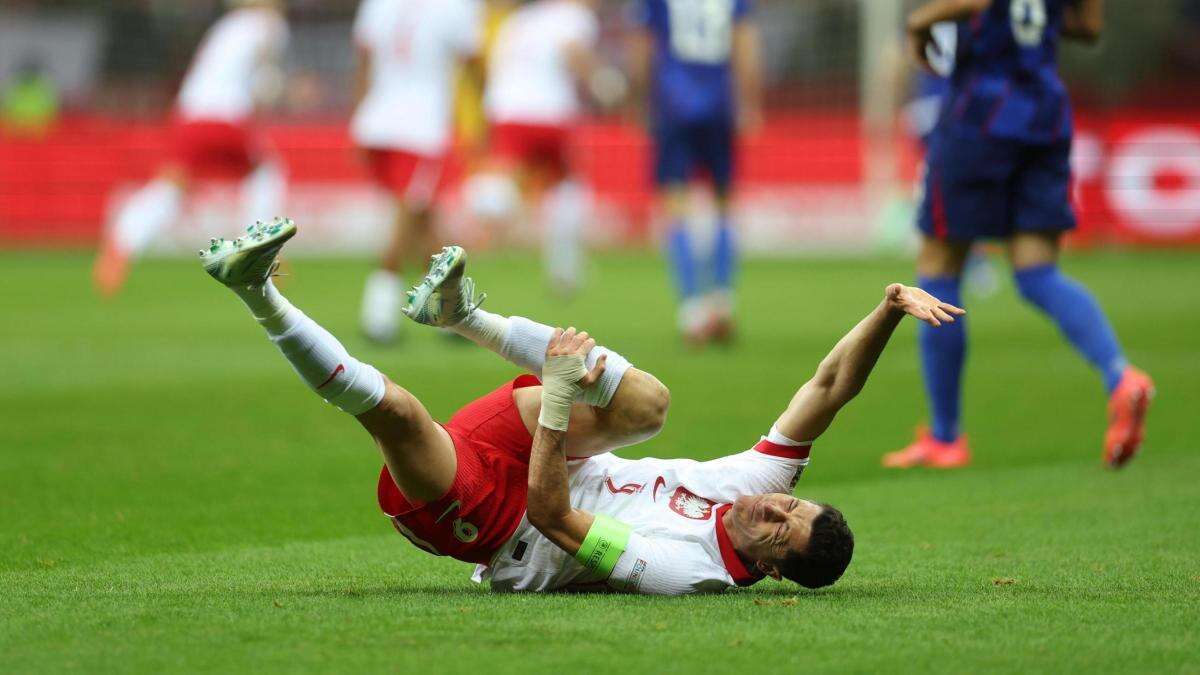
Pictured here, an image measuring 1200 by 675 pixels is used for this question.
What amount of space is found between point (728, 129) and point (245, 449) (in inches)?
231

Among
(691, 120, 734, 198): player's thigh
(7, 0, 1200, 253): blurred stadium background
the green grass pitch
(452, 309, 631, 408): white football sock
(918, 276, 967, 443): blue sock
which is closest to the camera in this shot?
the green grass pitch

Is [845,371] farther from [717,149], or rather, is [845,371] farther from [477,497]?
[717,149]

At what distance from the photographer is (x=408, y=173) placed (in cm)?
1229

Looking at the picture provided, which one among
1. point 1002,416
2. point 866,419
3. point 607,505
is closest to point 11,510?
point 607,505

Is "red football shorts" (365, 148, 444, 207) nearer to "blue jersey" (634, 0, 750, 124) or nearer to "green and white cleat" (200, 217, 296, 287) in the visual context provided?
"blue jersey" (634, 0, 750, 124)

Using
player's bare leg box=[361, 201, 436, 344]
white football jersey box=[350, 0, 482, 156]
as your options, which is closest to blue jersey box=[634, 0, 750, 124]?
white football jersey box=[350, 0, 482, 156]

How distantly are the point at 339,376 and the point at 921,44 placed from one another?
3541 millimetres

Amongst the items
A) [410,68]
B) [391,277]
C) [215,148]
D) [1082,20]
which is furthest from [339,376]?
[215,148]

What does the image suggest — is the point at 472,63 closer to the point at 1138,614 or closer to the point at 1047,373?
the point at 1047,373

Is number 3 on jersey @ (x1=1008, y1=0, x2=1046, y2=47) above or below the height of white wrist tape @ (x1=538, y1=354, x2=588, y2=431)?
above

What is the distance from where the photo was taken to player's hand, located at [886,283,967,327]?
4748mm

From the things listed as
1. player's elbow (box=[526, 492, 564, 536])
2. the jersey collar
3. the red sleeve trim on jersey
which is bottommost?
the jersey collar

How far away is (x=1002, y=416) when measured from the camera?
9031mm

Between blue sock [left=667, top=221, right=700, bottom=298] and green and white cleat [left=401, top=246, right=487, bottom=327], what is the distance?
7193 millimetres
